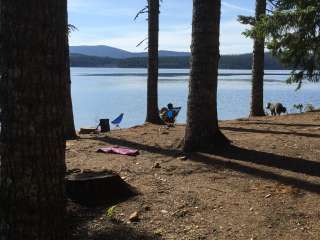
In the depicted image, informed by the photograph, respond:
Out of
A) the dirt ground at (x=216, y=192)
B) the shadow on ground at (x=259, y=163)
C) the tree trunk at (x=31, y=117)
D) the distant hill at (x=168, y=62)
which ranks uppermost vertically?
the distant hill at (x=168, y=62)

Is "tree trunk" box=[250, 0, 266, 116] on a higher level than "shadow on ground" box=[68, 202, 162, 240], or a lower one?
higher

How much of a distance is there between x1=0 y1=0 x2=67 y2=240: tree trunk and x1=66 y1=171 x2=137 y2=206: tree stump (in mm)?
2889

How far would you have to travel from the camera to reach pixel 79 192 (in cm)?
674

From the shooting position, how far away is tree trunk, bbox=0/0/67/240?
3598 millimetres

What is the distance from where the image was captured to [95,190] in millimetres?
6766

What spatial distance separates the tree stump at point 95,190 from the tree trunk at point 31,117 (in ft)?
9.48

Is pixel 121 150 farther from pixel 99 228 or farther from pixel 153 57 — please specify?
pixel 153 57

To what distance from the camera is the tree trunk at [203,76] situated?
910 centimetres

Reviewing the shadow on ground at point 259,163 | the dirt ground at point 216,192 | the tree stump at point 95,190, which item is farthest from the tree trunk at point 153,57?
the tree stump at point 95,190

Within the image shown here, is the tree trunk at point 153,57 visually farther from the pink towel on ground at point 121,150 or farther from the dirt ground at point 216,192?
the pink towel on ground at point 121,150

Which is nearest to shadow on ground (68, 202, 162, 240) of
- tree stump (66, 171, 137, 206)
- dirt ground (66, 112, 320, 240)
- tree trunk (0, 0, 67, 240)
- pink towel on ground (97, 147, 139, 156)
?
dirt ground (66, 112, 320, 240)

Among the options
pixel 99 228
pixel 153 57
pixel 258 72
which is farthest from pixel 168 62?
pixel 99 228

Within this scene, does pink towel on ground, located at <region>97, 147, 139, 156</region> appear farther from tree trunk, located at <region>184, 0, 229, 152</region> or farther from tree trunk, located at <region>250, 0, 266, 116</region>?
tree trunk, located at <region>250, 0, 266, 116</region>

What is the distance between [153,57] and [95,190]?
9.74m
